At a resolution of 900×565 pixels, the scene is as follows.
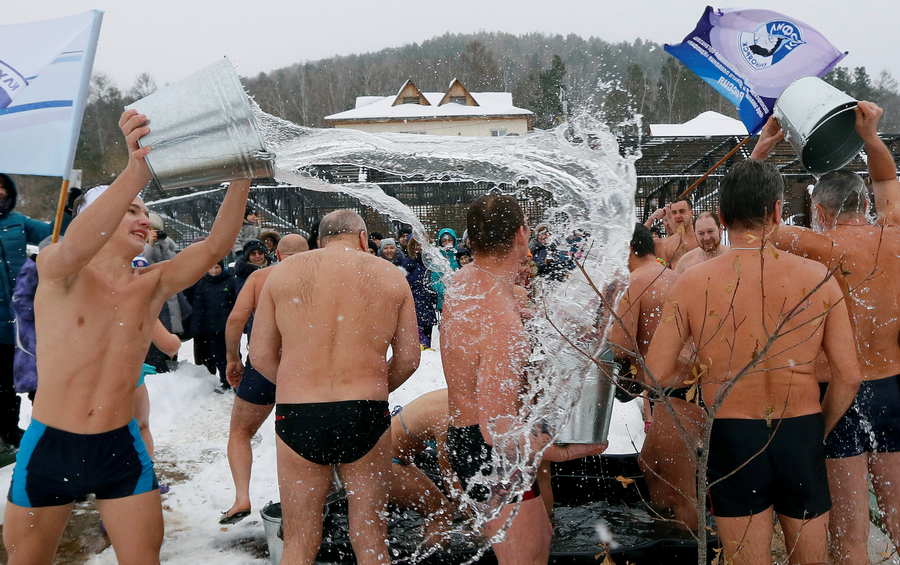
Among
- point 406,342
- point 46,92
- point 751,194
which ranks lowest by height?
point 406,342

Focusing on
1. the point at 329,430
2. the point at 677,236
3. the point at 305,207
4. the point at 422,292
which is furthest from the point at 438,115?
the point at 329,430

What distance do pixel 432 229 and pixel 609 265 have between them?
7670 mm

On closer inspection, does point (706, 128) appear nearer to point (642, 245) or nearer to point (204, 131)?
point (642, 245)

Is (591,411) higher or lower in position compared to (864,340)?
lower

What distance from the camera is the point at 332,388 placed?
264cm

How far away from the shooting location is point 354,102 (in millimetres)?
41281

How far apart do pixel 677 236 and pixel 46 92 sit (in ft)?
16.0

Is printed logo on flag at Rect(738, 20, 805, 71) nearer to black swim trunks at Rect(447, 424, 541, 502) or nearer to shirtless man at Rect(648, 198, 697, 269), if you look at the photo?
shirtless man at Rect(648, 198, 697, 269)

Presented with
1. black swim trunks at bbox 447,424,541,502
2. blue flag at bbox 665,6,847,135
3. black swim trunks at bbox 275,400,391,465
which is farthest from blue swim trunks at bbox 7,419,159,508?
blue flag at bbox 665,6,847,135

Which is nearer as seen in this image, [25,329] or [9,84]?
[9,84]

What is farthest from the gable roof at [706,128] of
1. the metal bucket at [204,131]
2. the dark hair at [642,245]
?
the metal bucket at [204,131]

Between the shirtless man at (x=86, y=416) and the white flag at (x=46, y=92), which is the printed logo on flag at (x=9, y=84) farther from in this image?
the shirtless man at (x=86, y=416)

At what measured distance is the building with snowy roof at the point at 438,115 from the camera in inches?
852

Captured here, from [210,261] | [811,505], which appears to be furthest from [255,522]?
[811,505]
